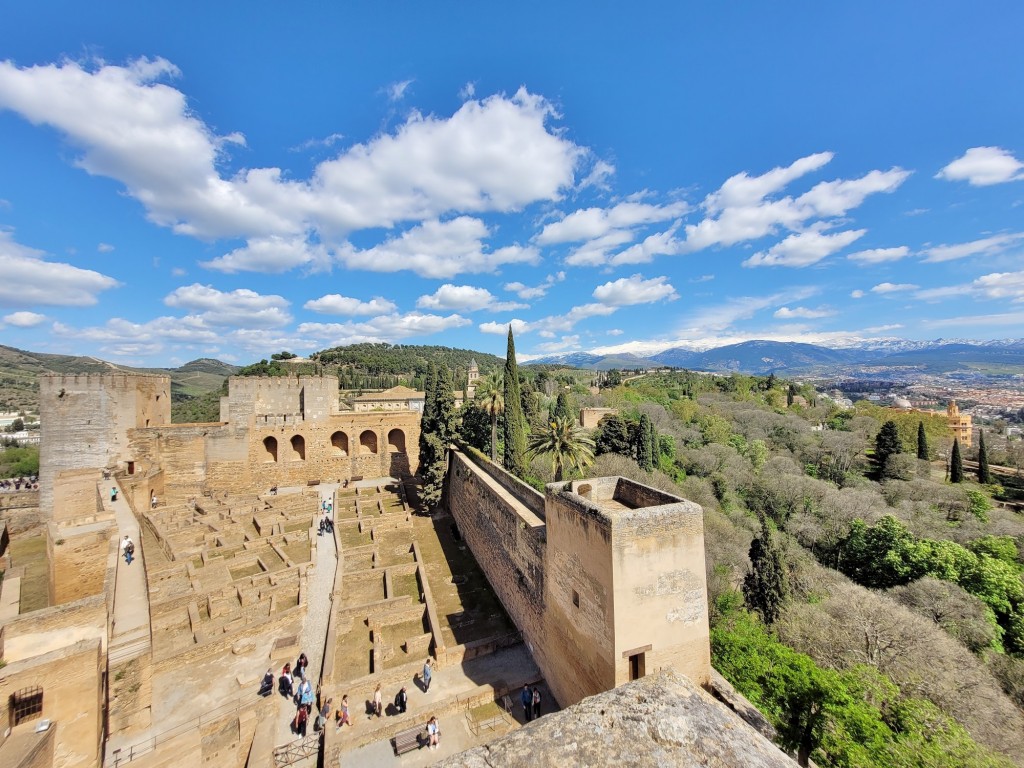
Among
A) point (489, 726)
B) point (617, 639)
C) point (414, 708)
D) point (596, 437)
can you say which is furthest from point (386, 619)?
point (596, 437)

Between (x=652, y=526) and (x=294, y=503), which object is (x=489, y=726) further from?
(x=294, y=503)

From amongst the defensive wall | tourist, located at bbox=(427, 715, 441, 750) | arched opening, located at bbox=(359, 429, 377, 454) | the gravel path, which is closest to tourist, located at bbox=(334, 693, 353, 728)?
the gravel path

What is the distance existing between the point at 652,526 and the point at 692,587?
129cm

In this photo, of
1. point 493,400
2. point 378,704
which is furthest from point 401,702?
point 493,400

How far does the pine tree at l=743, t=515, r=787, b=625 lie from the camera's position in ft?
48.0

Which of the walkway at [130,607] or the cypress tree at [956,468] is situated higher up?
the walkway at [130,607]

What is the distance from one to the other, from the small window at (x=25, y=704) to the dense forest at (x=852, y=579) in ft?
36.5

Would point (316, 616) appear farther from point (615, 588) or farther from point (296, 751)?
point (615, 588)

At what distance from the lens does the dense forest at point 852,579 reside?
21.9 ft

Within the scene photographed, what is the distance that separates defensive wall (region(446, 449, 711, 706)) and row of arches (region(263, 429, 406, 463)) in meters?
15.3

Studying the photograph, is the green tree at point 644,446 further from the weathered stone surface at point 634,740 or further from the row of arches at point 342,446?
the weathered stone surface at point 634,740

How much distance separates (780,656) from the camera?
315 inches

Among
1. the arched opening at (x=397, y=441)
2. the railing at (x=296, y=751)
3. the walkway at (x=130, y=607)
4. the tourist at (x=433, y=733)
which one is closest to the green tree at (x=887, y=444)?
the arched opening at (x=397, y=441)

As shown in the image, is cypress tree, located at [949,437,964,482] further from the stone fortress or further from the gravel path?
the gravel path
